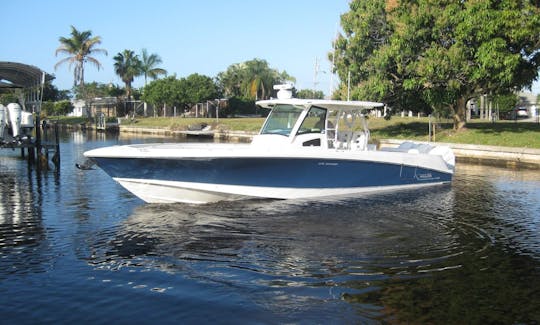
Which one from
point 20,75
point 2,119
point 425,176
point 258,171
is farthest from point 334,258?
point 20,75

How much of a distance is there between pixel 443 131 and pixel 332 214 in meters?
23.8

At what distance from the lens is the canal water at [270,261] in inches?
223

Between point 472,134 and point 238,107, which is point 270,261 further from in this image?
point 238,107

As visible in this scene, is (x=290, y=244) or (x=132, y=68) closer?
(x=290, y=244)

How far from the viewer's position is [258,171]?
11148 mm

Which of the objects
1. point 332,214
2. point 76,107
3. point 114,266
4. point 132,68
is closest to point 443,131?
point 332,214

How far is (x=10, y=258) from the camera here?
24.6ft

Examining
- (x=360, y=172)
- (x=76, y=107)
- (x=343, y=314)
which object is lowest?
(x=343, y=314)

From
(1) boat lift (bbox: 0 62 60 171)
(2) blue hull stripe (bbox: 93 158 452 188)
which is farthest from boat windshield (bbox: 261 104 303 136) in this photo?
(1) boat lift (bbox: 0 62 60 171)

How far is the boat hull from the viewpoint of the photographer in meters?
10.5

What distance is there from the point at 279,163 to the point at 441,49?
1977 cm

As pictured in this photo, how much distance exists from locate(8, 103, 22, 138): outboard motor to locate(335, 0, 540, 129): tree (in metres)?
18.1

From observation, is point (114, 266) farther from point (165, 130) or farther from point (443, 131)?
point (165, 130)

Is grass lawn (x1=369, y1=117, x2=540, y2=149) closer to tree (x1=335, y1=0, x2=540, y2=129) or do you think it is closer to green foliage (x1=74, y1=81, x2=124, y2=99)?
tree (x1=335, y1=0, x2=540, y2=129)
